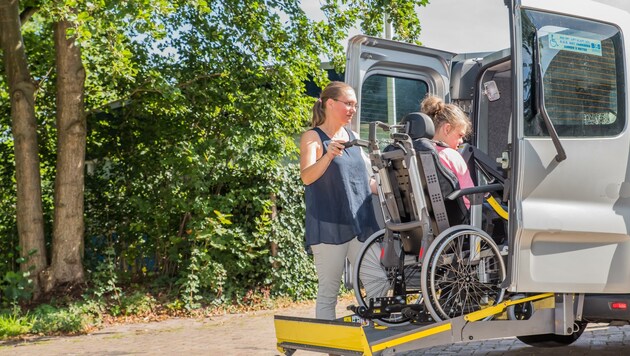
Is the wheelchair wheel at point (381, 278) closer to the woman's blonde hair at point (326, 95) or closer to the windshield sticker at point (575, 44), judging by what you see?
the woman's blonde hair at point (326, 95)

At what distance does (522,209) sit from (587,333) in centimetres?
379

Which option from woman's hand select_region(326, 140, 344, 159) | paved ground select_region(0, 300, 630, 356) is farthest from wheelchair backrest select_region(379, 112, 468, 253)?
paved ground select_region(0, 300, 630, 356)

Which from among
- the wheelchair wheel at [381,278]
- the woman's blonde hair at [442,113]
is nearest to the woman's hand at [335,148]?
the wheelchair wheel at [381,278]

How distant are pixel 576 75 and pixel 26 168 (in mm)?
8203

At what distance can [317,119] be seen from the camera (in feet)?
20.8

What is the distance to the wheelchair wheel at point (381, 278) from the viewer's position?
5867 mm

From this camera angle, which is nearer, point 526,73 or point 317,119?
point 526,73

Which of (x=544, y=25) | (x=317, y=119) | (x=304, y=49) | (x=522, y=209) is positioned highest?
(x=304, y=49)

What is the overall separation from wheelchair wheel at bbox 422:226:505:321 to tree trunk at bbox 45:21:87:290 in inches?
293

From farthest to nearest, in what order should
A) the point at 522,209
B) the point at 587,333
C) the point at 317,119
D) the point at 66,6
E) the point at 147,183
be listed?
the point at 147,183, the point at 66,6, the point at 587,333, the point at 317,119, the point at 522,209

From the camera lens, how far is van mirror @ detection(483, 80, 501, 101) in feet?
23.9

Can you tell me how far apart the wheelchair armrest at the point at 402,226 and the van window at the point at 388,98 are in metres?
1.36

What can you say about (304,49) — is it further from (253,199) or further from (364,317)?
(364,317)

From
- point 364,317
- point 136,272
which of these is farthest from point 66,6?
point 364,317
